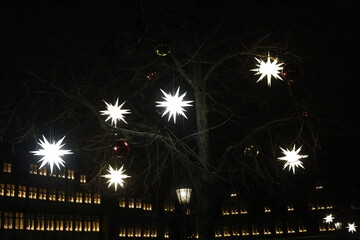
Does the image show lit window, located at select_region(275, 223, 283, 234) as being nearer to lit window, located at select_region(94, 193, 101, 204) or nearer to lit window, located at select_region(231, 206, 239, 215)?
lit window, located at select_region(231, 206, 239, 215)

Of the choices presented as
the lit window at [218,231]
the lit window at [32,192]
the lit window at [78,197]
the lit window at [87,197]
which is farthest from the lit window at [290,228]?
the lit window at [32,192]

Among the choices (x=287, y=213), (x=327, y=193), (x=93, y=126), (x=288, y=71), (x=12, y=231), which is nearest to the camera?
(x=288, y=71)

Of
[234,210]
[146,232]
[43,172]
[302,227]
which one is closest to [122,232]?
[146,232]

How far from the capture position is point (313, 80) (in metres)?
→ 10.6

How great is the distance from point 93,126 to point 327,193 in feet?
58.0

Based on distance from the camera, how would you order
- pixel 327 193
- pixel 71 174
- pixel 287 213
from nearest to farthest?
1. pixel 327 193
2. pixel 71 174
3. pixel 287 213

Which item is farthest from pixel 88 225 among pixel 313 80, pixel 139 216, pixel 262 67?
pixel 262 67

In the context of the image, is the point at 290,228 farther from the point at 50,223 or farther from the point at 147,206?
the point at 50,223

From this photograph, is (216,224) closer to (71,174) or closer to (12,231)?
(71,174)

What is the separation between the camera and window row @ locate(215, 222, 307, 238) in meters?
51.8

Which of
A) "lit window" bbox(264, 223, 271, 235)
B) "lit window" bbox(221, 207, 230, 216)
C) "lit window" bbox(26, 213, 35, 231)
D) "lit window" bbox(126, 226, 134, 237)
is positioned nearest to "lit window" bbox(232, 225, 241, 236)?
"lit window" bbox(221, 207, 230, 216)

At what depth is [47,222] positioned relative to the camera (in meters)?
34.5

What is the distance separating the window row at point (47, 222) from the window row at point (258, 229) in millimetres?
19876

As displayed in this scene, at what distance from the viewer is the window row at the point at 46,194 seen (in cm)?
3191
